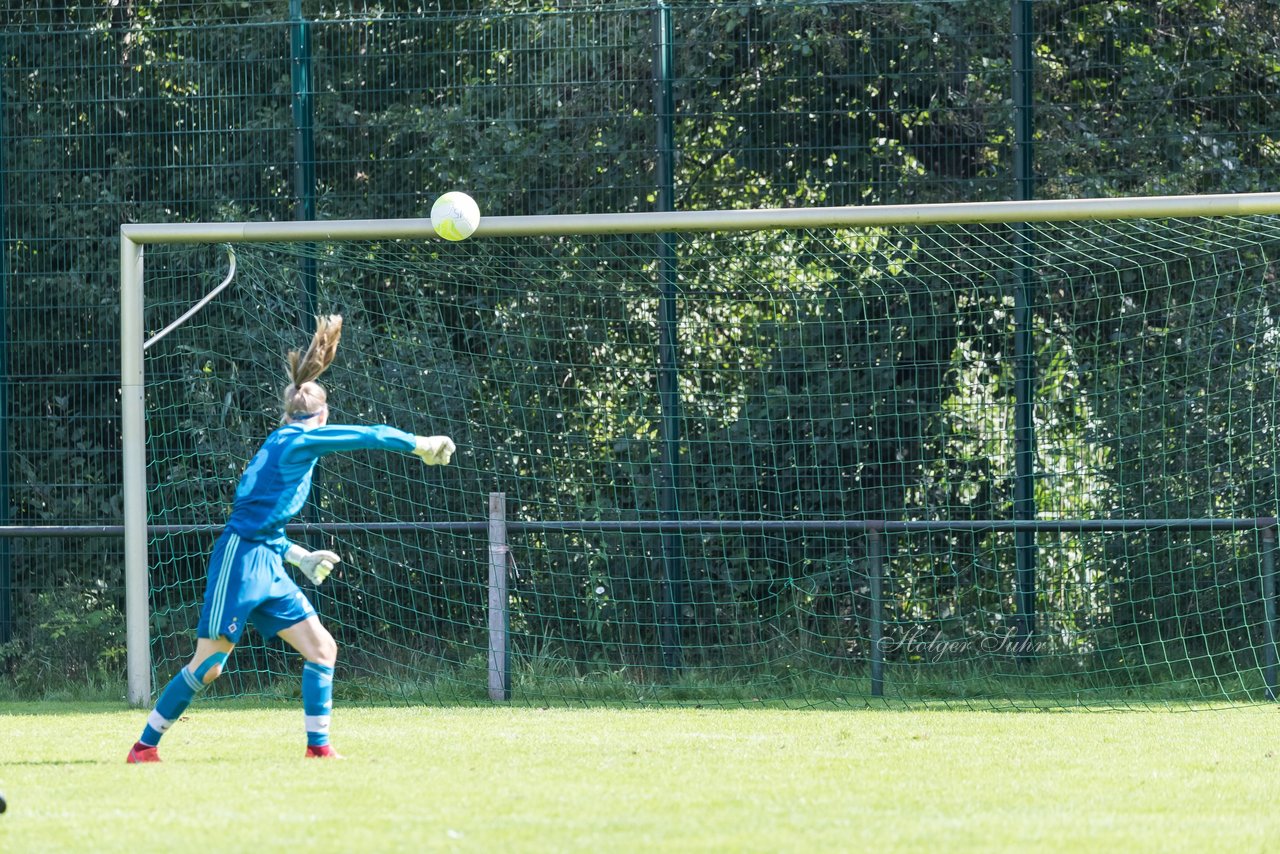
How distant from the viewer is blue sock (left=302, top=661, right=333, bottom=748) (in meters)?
6.62

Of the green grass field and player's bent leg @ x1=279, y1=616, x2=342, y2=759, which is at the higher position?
player's bent leg @ x1=279, y1=616, x2=342, y2=759

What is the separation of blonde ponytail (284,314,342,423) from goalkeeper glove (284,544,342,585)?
56 centimetres

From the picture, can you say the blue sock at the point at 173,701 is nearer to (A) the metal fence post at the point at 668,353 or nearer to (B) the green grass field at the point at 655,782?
(B) the green grass field at the point at 655,782

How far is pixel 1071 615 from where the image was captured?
995 centimetres

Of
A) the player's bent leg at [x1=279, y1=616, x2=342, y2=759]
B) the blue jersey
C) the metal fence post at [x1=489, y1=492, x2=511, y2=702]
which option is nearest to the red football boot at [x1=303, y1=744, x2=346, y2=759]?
the player's bent leg at [x1=279, y1=616, x2=342, y2=759]

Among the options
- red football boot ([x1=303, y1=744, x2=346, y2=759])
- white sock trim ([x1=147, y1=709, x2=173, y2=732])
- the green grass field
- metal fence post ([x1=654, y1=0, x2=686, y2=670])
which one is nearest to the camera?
the green grass field

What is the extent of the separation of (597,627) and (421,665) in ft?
3.74

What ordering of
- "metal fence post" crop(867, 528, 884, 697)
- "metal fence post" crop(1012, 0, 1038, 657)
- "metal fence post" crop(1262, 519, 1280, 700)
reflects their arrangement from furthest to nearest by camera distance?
"metal fence post" crop(1012, 0, 1038, 657)
"metal fence post" crop(867, 528, 884, 697)
"metal fence post" crop(1262, 519, 1280, 700)

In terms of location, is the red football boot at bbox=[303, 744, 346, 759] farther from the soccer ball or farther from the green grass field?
the soccer ball

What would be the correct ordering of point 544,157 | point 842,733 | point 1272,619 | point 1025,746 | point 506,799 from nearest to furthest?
point 506,799, point 1025,746, point 842,733, point 1272,619, point 544,157

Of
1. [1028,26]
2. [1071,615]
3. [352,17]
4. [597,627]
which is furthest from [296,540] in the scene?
[1028,26]

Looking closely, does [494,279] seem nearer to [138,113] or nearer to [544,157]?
[544,157]

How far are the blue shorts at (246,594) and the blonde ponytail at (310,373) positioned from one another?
58 centimetres

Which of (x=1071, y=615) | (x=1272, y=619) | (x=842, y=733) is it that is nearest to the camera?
(x=842, y=733)
